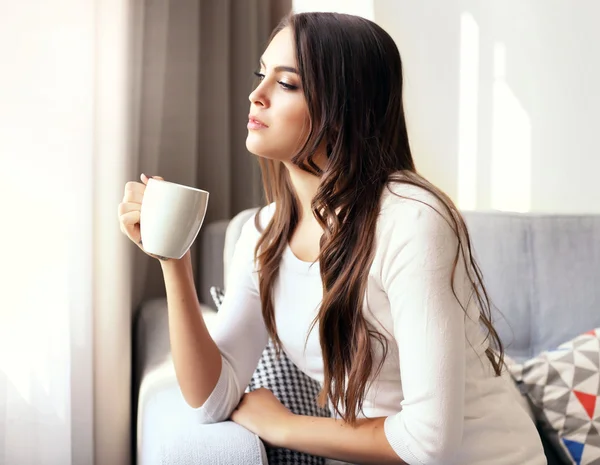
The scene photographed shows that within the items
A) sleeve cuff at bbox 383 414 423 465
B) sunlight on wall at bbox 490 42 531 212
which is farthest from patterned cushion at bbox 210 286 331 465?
sunlight on wall at bbox 490 42 531 212

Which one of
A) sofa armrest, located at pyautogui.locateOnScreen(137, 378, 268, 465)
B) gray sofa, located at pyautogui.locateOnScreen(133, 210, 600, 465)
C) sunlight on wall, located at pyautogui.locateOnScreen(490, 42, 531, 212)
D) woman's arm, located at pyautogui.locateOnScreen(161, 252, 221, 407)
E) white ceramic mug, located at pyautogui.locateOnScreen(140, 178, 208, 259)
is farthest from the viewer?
sunlight on wall, located at pyautogui.locateOnScreen(490, 42, 531, 212)

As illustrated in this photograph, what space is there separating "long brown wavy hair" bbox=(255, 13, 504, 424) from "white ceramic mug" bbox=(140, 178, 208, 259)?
247 mm

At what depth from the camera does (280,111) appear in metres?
1.16

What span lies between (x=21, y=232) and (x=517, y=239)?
114 cm

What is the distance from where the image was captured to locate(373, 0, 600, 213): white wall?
2221 mm

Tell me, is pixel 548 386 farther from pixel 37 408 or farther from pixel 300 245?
pixel 37 408

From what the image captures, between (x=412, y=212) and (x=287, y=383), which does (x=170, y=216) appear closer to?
(x=412, y=212)

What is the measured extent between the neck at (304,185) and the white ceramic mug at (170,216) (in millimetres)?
267

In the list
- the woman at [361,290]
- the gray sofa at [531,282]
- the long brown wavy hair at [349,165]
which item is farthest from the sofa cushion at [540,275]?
the long brown wavy hair at [349,165]

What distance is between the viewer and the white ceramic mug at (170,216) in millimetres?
973

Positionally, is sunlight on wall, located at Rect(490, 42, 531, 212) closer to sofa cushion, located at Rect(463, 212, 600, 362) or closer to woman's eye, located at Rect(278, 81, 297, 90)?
sofa cushion, located at Rect(463, 212, 600, 362)

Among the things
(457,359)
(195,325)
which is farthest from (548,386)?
(195,325)

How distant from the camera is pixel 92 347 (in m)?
1.53

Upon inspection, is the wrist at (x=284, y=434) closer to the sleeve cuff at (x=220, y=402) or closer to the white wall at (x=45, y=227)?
the sleeve cuff at (x=220, y=402)
